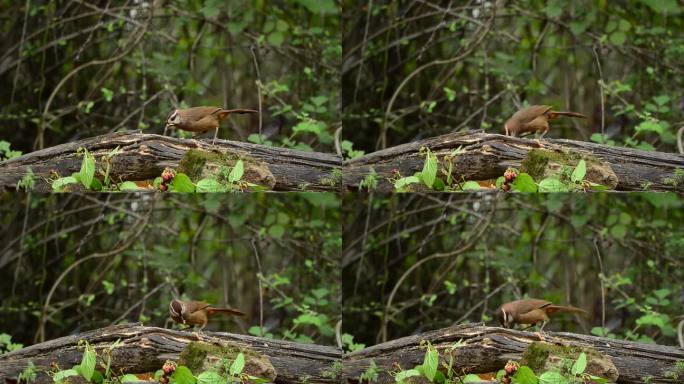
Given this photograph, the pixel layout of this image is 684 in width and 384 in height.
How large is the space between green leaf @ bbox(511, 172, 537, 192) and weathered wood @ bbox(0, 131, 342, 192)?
0.85 meters

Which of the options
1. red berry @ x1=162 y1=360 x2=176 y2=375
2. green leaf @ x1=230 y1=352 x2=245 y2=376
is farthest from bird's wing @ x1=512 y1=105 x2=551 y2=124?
Result: red berry @ x1=162 y1=360 x2=176 y2=375

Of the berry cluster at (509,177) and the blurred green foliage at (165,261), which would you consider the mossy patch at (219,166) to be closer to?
the blurred green foliage at (165,261)

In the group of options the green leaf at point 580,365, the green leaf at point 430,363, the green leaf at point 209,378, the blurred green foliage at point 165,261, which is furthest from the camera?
the blurred green foliage at point 165,261

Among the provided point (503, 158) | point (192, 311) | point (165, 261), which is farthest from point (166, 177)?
point (503, 158)

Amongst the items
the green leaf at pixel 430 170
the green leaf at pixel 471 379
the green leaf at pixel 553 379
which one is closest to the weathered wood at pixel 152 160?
the green leaf at pixel 430 170

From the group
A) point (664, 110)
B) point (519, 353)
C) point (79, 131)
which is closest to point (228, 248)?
point (79, 131)

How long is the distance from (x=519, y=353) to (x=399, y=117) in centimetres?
126

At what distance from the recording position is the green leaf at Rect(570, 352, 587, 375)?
4176 mm

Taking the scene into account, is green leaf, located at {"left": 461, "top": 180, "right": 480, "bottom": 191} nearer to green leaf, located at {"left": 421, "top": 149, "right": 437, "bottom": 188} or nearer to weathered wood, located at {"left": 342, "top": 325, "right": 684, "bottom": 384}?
green leaf, located at {"left": 421, "top": 149, "right": 437, "bottom": 188}

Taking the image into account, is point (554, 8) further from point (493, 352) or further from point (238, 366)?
point (238, 366)

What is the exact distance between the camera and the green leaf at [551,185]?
4.34m

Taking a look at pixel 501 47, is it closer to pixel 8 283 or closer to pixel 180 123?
pixel 180 123

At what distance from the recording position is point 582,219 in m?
4.41

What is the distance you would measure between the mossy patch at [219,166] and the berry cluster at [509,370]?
1365 mm
